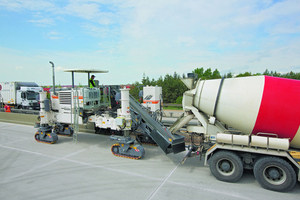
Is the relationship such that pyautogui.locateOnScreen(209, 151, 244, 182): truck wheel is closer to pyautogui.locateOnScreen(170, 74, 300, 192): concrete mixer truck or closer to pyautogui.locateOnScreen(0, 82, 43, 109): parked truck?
pyautogui.locateOnScreen(170, 74, 300, 192): concrete mixer truck

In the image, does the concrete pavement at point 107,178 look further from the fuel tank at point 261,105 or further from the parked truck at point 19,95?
the parked truck at point 19,95

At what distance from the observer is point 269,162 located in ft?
16.5

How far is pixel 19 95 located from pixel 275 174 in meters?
25.4

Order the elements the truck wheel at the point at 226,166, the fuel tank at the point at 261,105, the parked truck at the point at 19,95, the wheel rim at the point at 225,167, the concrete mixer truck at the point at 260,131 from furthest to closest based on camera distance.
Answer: the parked truck at the point at 19,95
the wheel rim at the point at 225,167
the truck wheel at the point at 226,166
the fuel tank at the point at 261,105
the concrete mixer truck at the point at 260,131

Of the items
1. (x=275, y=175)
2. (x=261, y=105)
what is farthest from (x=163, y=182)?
(x=261, y=105)

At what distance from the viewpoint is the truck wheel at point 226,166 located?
5352mm

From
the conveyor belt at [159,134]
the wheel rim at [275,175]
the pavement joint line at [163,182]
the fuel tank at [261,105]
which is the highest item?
the fuel tank at [261,105]

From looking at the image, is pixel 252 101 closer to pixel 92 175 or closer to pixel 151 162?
pixel 151 162

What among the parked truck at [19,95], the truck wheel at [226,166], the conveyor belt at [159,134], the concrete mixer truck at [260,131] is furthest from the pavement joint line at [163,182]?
the parked truck at [19,95]

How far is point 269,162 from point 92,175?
211 inches

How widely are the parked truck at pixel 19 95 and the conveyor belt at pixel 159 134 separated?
1849cm

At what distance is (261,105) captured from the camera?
527cm

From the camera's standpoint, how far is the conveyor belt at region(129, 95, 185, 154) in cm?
673

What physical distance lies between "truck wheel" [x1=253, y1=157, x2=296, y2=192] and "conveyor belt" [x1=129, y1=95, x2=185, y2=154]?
101 inches
